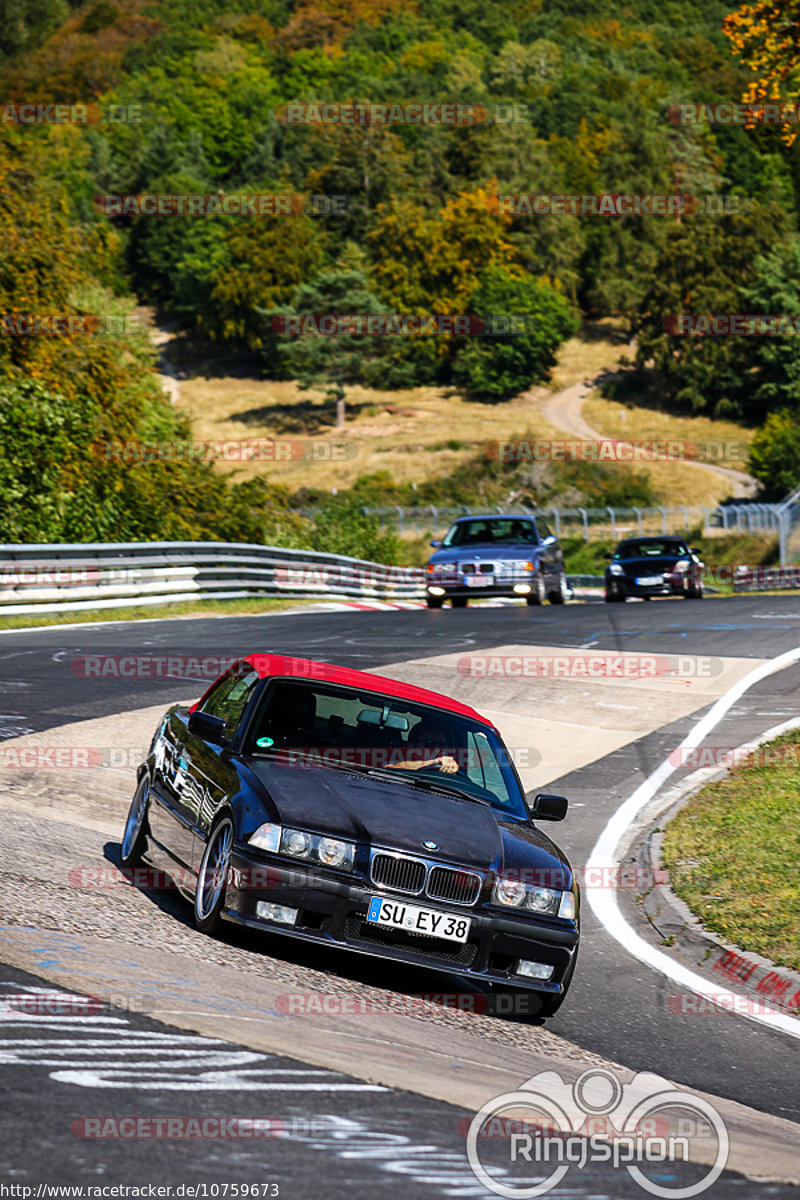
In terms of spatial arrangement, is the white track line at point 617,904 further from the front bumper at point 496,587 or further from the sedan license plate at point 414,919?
the front bumper at point 496,587

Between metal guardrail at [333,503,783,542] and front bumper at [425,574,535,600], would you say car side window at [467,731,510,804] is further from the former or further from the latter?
metal guardrail at [333,503,783,542]

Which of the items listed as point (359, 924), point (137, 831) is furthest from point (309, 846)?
point (137, 831)

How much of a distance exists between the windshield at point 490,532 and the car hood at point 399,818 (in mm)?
19863

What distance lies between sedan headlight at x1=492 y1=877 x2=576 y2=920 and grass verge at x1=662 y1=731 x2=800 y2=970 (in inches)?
60.3

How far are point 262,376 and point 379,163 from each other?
27.8m

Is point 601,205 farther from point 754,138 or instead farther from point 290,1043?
point 290,1043

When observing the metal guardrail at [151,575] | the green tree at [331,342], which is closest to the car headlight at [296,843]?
the metal guardrail at [151,575]

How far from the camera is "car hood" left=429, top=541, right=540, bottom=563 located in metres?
26.2

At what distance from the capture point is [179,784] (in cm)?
754

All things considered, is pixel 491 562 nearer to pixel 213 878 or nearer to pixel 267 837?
pixel 213 878

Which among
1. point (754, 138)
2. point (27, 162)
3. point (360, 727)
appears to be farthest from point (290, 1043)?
point (754, 138)

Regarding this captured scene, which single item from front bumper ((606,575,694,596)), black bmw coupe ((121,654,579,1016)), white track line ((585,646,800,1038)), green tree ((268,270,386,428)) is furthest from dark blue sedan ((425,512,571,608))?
green tree ((268,270,386,428))

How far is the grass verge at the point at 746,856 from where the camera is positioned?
8055 mm

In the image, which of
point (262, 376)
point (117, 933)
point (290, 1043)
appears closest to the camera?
point (290, 1043)
